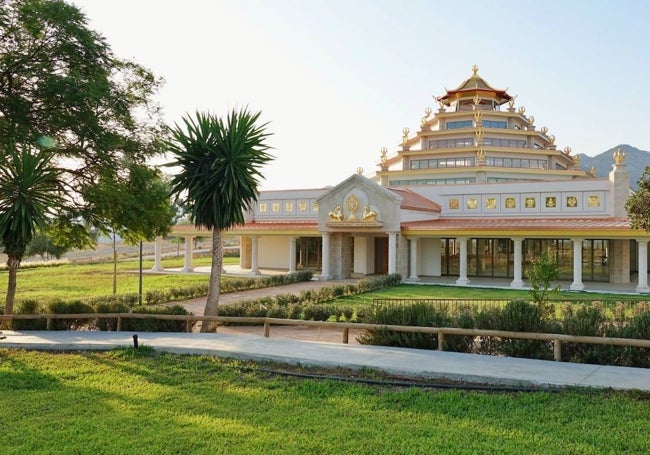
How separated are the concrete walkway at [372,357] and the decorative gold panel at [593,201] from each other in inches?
1120

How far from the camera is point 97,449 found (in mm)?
6758

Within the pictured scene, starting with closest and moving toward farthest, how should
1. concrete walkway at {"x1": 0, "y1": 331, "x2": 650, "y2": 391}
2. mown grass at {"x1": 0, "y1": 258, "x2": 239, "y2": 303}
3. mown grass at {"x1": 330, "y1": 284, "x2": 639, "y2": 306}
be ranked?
concrete walkway at {"x1": 0, "y1": 331, "x2": 650, "y2": 391} < mown grass at {"x1": 330, "y1": 284, "x2": 639, "y2": 306} < mown grass at {"x1": 0, "y1": 258, "x2": 239, "y2": 303}

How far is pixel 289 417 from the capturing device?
25.8ft

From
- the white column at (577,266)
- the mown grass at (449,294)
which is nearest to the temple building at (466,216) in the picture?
the white column at (577,266)

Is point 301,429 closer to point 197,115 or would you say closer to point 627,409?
point 627,409

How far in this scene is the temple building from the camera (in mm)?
33625

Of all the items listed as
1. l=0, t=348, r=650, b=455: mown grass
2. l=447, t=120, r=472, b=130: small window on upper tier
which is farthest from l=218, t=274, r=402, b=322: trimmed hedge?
l=447, t=120, r=472, b=130: small window on upper tier

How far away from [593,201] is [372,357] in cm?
3002

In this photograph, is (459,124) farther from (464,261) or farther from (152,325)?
(152,325)

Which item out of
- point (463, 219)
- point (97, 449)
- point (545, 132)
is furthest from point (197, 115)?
point (545, 132)

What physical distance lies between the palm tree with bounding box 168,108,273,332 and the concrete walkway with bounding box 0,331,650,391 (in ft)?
10.8

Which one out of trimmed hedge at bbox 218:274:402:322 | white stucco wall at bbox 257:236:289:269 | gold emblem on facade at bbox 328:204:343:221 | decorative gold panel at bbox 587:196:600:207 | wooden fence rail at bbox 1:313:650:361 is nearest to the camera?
wooden fence rail at bbox 1:313:650:361

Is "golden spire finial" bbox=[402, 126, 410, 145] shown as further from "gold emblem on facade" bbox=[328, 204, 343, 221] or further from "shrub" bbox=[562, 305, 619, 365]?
"shrub" bbox=[562, 305, 619, 365]

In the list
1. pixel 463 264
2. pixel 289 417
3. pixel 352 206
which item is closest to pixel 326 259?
pixel 352 206
